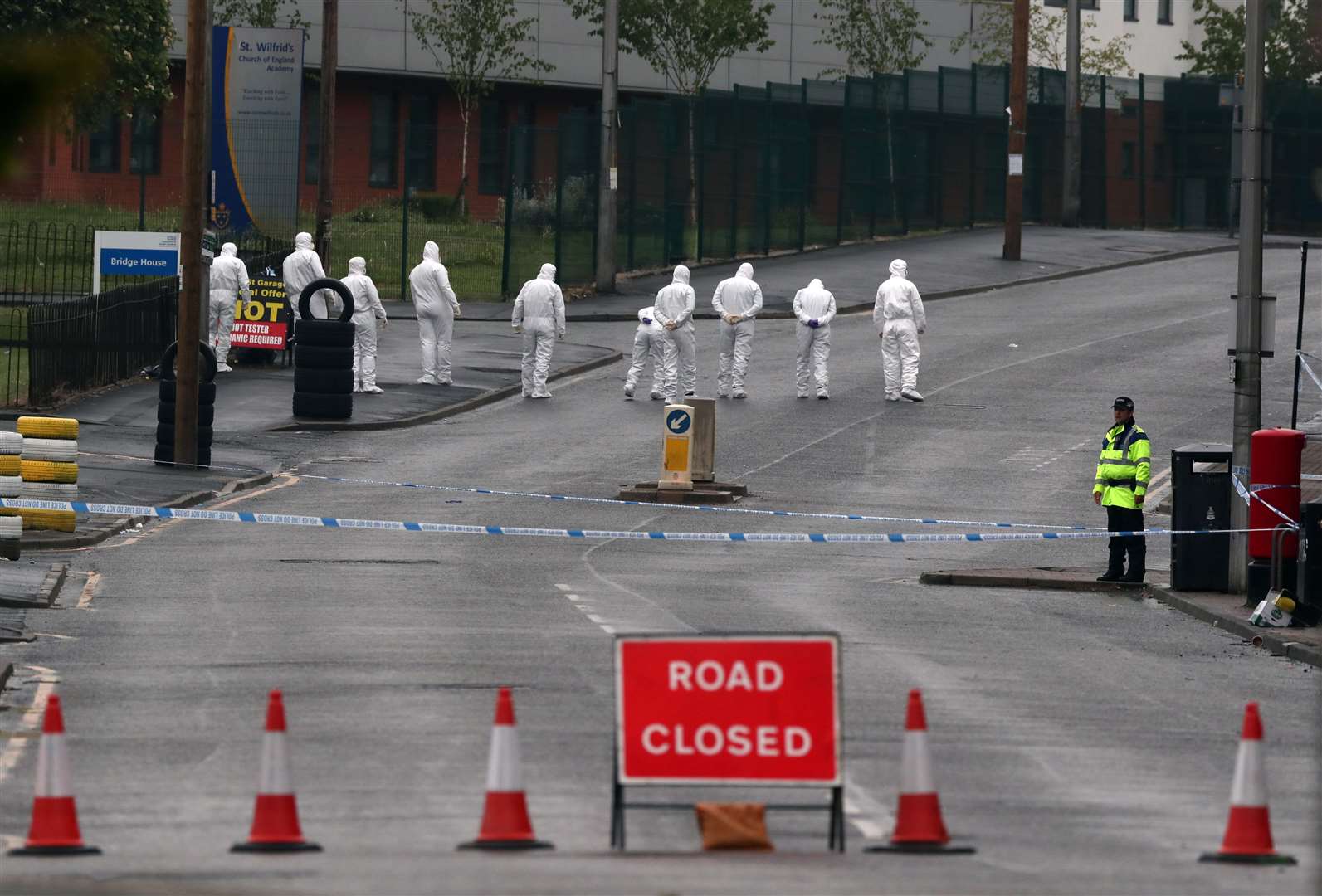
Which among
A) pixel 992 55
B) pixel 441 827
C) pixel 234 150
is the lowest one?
pixel 441 827

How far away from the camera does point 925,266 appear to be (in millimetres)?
47000

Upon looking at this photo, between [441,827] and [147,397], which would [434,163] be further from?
[441,827]

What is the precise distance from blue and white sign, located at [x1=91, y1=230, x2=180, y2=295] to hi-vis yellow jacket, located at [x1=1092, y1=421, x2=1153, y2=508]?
1894cm

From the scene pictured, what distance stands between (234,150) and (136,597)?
83.2ft

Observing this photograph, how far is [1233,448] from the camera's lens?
19109 mm

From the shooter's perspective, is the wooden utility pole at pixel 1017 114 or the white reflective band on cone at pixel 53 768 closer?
the white reflective band on cone at pixel 53 768

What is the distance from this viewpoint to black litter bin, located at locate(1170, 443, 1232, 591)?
18844 mm

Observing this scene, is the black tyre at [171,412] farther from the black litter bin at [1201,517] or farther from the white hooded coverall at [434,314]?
the black litter bin at [1201,517]

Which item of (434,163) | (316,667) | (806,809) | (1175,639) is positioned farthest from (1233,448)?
(434,163)

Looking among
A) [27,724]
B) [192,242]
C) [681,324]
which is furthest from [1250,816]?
[681,324]

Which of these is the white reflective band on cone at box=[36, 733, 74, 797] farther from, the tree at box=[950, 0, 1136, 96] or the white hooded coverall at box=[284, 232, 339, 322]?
the tree at box=[950, 0, 1136, 96]

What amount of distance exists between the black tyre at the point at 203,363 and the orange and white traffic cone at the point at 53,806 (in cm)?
1711

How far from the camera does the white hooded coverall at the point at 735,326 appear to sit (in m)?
31.7

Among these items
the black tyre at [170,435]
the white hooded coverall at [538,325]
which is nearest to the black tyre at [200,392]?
the black tyre at [170,435]
